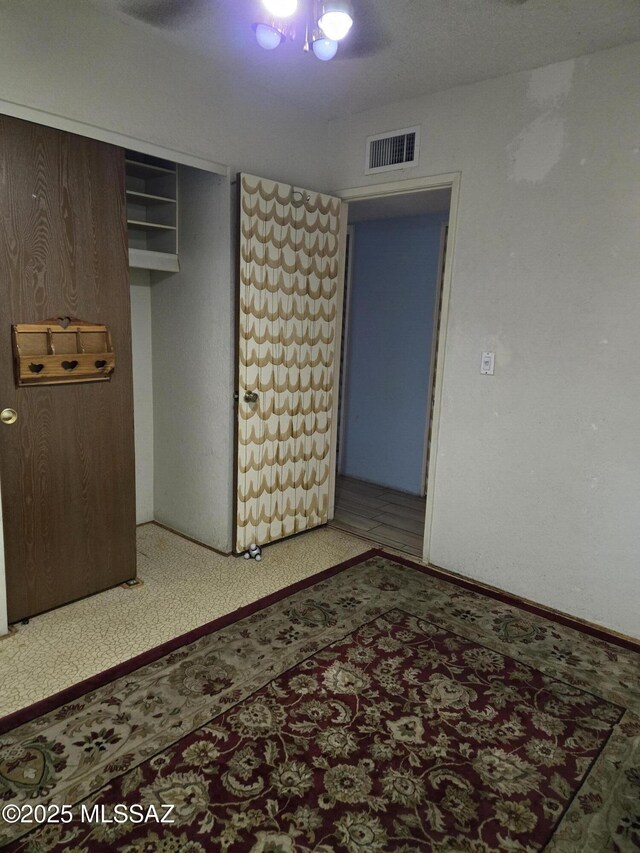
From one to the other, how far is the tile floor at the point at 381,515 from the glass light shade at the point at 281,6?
2.86 meters

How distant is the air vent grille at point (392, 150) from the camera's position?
10.4 ft

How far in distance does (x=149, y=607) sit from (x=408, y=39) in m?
2.93

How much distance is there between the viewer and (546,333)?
277 centimetres

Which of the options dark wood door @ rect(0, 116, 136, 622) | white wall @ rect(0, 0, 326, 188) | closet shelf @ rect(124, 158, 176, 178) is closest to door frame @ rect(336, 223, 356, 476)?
white wall @ rect(0, 0, 326, 188)

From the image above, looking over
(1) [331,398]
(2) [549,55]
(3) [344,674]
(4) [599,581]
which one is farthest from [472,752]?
(2) [549,55]

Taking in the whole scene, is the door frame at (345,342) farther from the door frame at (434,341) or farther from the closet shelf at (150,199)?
the closet shelf at (150,199)

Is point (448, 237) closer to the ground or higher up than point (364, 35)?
closer to the ground

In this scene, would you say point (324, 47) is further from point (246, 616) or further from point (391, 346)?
point (391, 346)

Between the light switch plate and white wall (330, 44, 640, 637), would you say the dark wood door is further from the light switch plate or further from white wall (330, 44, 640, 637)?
the light switch plate

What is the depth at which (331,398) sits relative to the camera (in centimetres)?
379

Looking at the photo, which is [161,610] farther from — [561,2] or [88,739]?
[561,2]

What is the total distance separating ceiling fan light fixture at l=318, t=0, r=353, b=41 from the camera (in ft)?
6.15

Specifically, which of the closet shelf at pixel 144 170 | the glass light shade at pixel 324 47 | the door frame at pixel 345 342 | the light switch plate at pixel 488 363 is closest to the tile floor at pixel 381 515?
the door frame at pixel 345 342

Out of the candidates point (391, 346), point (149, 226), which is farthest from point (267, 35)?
point (391, 346)
